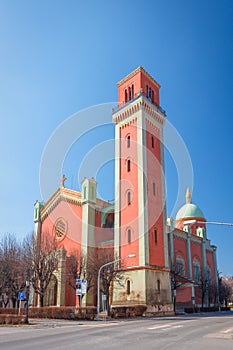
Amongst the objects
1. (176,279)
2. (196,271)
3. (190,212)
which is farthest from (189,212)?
(176,279)

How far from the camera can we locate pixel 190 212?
2847 inches

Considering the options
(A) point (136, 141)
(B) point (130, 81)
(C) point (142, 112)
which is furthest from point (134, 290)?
(B) point (130, 81)

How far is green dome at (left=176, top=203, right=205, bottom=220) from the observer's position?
71.7 m

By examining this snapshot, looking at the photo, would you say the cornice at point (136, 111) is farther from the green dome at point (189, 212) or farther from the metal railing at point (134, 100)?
the green dome at point (189, 212)

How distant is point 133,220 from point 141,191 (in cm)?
357

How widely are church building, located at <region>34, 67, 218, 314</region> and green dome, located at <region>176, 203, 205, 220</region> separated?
753 inches

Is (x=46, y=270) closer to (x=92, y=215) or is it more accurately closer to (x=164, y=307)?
(x=92, y=215)

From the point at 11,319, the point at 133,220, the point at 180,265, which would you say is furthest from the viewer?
the point at 180,265

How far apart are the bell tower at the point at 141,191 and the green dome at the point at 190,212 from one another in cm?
2984

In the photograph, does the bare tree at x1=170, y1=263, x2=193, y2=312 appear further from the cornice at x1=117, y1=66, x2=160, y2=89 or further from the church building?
the cornice at x1=117, y1=66, x2=160, y2=89

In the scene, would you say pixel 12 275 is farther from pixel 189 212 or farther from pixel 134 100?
pixel 189 212

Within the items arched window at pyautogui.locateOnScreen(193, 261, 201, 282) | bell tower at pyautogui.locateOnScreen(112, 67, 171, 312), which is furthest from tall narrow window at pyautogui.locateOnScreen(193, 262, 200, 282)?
bell tower at pyautogui.locateOnScreen(112, 67, 171, 312)

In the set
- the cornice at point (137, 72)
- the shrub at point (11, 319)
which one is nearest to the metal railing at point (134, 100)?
the cornice at point (137, 72)

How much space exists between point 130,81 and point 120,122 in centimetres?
616
